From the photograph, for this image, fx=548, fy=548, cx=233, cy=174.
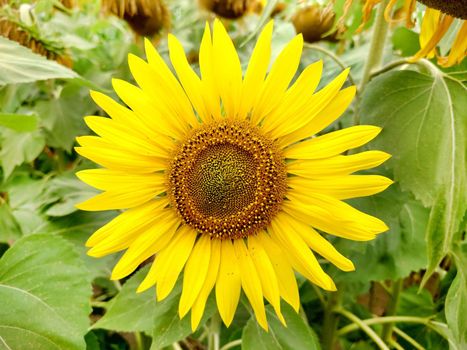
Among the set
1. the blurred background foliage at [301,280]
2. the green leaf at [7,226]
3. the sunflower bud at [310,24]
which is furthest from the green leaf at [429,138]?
the sunflower bud at [310,24]

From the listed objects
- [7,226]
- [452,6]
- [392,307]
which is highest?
[452,6]

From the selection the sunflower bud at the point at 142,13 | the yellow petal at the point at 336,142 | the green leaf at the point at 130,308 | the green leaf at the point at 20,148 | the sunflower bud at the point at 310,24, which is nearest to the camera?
the yellow petal at the point at 336,142

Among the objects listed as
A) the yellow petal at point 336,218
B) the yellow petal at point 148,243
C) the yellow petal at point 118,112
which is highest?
the yellow petal at point 118,112

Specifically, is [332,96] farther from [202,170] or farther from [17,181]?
[17,181]

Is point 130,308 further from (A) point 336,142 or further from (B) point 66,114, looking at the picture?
(B) point 66,114

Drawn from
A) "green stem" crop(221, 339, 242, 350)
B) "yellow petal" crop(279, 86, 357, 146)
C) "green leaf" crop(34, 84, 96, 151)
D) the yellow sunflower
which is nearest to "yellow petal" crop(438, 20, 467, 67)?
the yellow sunflower

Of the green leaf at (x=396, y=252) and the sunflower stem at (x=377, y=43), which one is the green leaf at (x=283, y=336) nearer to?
the green leaf at (x=396, y=252)

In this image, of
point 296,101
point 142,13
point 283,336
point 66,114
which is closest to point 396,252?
point 283,336
